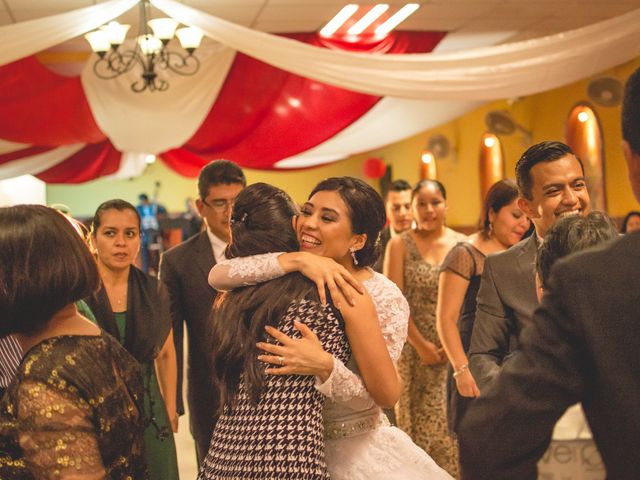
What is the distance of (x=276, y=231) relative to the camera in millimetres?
2129

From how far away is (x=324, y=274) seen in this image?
6.25 feet

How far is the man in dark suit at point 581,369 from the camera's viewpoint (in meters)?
1.03

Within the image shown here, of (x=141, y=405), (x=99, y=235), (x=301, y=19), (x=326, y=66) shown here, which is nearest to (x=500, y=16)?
(x=301, y=19)

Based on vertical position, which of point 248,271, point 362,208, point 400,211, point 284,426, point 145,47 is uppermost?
point 145,47

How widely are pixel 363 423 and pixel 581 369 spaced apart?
1055 mm

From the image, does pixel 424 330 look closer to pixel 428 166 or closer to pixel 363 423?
pixel 363 423

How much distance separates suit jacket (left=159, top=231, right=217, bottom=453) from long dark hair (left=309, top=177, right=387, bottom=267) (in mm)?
1240

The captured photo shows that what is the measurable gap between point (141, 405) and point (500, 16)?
18.4 ft

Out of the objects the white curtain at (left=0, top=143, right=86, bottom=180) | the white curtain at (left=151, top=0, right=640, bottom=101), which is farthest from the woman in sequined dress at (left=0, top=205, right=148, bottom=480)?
the white curtain at (left=0, top=143, right=86, bottom=180)

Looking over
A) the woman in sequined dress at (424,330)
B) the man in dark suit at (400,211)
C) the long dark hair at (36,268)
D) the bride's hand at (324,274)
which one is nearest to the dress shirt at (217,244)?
the woman in sequined dress at (424,330)

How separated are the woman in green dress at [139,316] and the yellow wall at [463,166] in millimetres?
5174

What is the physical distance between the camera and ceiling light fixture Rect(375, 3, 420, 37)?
6242mm

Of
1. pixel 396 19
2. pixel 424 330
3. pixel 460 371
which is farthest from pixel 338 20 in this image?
pixel 460 371

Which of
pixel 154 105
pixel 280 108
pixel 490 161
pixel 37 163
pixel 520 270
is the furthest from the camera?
pixel 490 161
